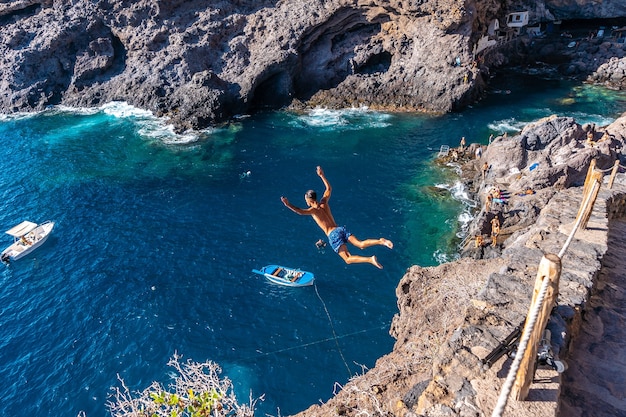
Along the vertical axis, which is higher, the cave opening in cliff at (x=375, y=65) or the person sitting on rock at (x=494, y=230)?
the cave opening in cliff at (x=375, y=65)

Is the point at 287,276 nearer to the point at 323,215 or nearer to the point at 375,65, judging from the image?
the point at 323,215

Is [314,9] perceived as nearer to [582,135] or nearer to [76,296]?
[582,135]

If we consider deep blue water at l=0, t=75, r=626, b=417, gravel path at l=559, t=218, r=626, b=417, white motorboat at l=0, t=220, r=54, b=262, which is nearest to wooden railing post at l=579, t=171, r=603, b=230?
gravel path at l=559, t=218, r=626, b=417

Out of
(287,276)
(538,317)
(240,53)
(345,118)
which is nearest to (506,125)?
(345,118)

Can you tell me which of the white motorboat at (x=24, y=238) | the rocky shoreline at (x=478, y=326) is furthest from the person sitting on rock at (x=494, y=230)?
the white motorboat at (x=24, y=238)

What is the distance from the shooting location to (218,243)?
88.8 ft

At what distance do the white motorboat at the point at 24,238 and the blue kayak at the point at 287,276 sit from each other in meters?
14.7

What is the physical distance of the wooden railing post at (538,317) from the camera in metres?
5.47

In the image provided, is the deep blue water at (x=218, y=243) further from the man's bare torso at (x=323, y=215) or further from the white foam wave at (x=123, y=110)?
the man's bare torso at (x=323, y=215)

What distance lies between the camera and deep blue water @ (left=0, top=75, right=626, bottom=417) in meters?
19.5

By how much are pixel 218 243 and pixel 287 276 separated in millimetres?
6038

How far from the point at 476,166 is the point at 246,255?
19063mm

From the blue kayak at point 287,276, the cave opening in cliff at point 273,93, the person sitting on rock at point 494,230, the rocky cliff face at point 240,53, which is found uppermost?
the rocky cliff face at point 240,53

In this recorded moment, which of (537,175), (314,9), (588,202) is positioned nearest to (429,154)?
(537,175)
